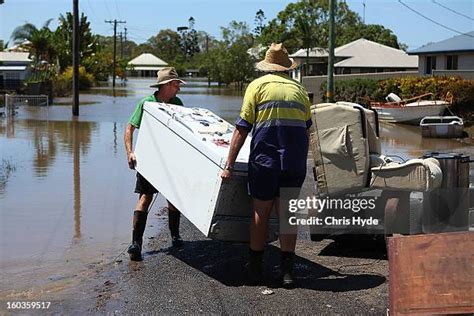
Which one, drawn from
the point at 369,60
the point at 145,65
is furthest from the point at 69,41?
the point at 145,65

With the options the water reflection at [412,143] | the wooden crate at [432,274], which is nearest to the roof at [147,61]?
the water reflection at [412,143]

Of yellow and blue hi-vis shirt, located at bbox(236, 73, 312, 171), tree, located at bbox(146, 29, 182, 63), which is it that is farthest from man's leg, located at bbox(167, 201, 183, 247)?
tree, located at bbox(146, 29, 182, 63)

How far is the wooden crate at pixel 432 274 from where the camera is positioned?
4.05 metres

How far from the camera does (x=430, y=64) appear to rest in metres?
38.4

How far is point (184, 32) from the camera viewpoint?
514 ft

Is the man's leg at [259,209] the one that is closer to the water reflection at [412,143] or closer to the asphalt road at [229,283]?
the asphalt road at [229,283]

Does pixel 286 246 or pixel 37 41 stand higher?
pixel 37 41

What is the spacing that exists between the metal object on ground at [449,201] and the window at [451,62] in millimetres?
31680

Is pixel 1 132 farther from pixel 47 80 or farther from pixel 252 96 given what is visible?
pixel 47 80

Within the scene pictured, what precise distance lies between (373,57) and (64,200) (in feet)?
147

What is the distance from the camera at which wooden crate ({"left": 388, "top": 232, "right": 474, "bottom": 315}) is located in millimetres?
4047

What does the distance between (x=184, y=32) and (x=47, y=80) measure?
117m

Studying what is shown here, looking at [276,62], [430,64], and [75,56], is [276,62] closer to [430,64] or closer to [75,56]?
[75,56]

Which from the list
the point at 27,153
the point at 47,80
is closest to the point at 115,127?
the point at 27,153
